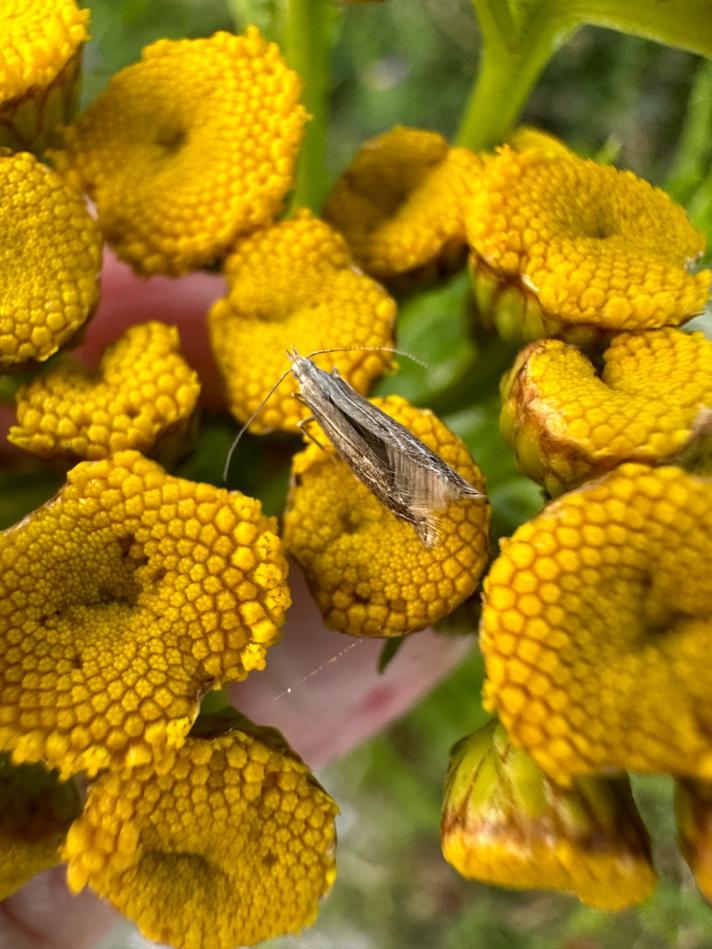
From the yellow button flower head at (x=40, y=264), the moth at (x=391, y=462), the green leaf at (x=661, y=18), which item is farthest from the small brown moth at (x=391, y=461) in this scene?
the green leaf at (x=661, y=18)

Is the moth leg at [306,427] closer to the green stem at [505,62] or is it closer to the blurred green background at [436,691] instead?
the green stem at [505,62]

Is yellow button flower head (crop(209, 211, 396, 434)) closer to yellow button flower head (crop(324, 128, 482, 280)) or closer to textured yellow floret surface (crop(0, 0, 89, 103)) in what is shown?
yellow button flower head (crop(324, 128, 482, 280))

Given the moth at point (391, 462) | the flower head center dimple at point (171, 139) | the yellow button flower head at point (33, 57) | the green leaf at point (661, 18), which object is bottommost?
the moth at point (391, 462)

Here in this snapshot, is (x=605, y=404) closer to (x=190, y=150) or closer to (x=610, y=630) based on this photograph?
(x=610, y=630)

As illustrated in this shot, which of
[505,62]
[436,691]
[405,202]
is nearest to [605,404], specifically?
[405,202]

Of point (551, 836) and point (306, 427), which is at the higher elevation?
point (306, 427)

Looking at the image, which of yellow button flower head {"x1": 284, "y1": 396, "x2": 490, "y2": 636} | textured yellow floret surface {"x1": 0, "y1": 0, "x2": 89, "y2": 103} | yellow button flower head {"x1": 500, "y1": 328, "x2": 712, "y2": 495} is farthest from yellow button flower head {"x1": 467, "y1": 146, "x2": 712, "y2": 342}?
textured yellow floret surface {"x1": 0, "y1": 0, "x2": 89, "y2": 103}
